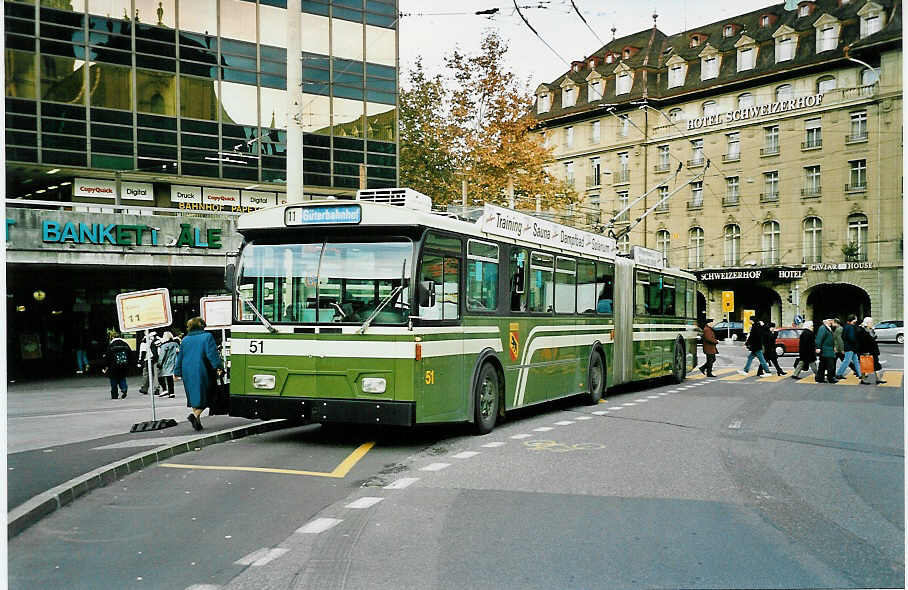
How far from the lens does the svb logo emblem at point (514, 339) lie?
43.5 feet

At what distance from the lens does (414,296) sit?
10695mm

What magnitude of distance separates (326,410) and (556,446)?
9.61 feet

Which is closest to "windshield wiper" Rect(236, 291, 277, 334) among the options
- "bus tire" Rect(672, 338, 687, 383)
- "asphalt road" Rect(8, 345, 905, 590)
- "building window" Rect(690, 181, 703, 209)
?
"asphalt road" Rect(8, 345, 905, 590)

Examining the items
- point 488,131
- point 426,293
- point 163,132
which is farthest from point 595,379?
point 163,132

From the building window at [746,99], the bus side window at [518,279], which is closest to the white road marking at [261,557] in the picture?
the bus side window at [518,279]

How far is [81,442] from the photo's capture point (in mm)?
11438

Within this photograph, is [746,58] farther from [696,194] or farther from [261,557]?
[261,557]

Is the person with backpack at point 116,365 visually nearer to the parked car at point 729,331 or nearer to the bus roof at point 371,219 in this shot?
the bus roof at point 371,219

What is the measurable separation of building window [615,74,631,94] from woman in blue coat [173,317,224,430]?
1603cm

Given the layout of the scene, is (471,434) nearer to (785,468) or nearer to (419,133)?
(785,468)

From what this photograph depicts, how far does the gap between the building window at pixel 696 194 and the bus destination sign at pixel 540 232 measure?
9383 millimetres

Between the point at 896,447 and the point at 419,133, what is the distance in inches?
1163

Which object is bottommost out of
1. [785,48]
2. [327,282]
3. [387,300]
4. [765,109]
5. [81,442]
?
[81,442]

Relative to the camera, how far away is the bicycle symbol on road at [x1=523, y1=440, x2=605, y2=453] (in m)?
11.3
